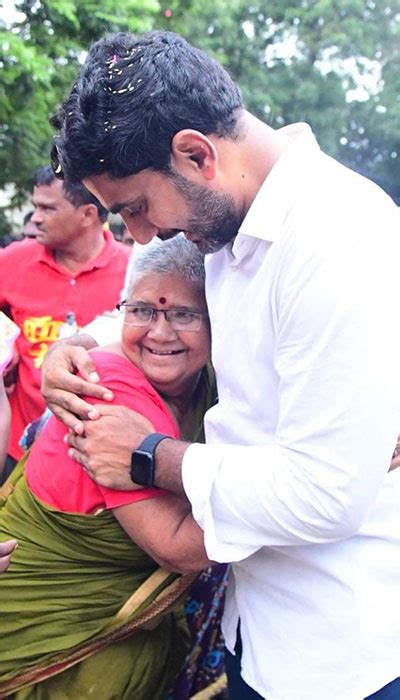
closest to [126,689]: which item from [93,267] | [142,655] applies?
[142,655]

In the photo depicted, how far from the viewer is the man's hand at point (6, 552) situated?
1846 mm

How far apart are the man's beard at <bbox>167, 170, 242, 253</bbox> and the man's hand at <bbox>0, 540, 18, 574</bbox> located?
0.86 m

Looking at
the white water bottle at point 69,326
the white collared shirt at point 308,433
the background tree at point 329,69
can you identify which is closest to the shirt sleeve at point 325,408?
the white collared shirt at point 308,433

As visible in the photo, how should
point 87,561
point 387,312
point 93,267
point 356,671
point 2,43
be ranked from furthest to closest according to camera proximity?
point 2,43 → point 93,267 → point 87,561 → point 356,671 → point 387,312

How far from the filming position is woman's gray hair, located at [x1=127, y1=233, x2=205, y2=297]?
201 cm

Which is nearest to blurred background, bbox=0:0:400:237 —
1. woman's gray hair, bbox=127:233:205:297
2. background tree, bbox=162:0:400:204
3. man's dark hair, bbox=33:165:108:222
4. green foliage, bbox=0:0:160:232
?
background tree, bbox=162:0:400:204

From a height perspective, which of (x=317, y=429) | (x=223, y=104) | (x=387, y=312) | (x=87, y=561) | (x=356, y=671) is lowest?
(x=87, y=561)

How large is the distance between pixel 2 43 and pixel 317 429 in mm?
5399

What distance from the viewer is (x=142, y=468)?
169 cm

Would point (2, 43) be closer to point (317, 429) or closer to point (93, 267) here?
point (93, 267)

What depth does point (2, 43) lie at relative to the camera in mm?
5855

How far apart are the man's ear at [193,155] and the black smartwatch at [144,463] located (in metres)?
0.59

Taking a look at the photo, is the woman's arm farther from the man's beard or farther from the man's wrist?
the man's beard

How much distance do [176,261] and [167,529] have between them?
0.69m
